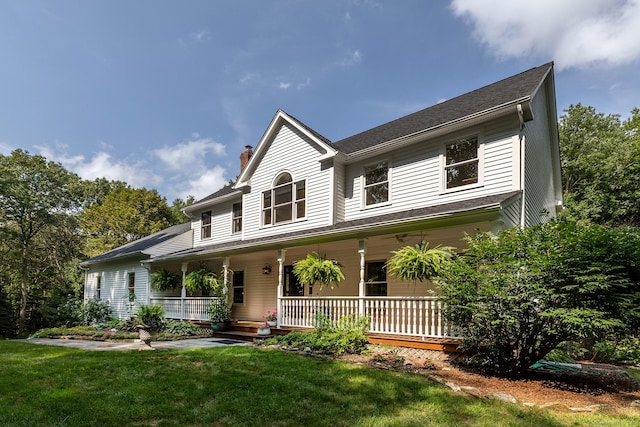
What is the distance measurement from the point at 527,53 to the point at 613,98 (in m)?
15.7

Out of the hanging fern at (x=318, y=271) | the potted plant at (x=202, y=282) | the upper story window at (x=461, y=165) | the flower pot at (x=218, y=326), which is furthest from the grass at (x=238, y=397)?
the potted plant at (x=202, y=282)

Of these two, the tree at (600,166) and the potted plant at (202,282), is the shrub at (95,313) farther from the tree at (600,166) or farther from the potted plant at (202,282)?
the tree at (600,166)

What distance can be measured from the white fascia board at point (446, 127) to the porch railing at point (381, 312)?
463cm

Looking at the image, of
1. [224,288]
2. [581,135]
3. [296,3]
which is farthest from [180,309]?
[581,135]

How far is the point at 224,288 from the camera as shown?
557 inches

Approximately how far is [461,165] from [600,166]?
1940 cm

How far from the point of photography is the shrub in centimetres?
2008

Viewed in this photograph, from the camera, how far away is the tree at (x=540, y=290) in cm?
563

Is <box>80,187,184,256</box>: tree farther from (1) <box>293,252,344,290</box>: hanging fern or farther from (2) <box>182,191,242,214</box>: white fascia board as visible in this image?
(1) <box>293,252,344,290</box>: hanging fern

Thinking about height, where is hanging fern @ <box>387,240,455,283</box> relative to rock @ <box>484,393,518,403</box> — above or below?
above

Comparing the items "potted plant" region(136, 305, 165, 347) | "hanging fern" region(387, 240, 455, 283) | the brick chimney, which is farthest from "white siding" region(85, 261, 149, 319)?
"hanging fern" region(387, 240, 455, 283)

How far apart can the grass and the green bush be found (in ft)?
3.93

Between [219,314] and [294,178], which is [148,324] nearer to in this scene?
[219,314]

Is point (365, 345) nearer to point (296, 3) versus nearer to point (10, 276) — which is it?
point (296, 3)
